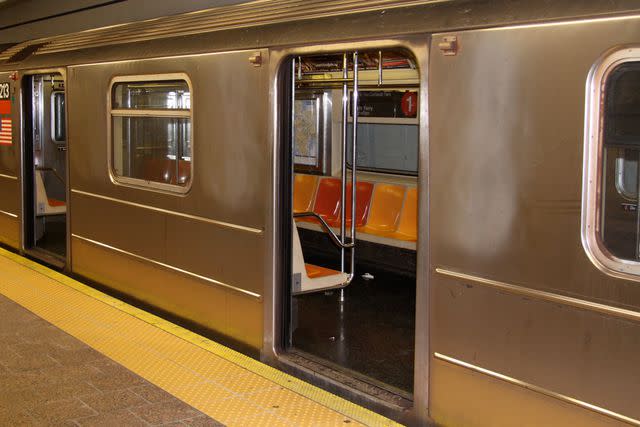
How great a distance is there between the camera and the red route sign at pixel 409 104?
7742mm

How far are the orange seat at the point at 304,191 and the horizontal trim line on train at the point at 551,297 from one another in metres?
5.07

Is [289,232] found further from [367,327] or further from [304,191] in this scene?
A: [304,191]

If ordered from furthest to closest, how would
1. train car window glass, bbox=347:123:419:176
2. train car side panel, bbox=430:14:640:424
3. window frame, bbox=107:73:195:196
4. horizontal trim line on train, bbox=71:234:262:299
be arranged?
train car window glass, bbox=347:123:419:176 → window frame, bbox=107:73:195:196 → horizontal trim line on train, bbox=71:234:262:299 → train car side panel, bbox=430:14:640:424

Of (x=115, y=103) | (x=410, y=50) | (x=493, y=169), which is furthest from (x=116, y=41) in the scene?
(x=493, y=169)

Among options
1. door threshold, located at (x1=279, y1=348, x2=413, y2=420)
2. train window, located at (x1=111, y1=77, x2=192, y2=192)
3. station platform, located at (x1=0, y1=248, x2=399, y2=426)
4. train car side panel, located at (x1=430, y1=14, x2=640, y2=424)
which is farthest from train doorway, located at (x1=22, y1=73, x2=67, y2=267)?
train car side panel, located at (x1=430, y1=14, x2=640, y2=424)

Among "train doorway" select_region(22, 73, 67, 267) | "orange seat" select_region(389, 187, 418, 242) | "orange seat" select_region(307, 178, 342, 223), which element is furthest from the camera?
"orange seat" select_region(307, 178, 342, 223)

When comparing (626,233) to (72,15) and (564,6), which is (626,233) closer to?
(564,6)

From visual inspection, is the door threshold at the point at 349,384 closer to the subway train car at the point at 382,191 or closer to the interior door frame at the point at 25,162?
the subway train car at the point at 382,191

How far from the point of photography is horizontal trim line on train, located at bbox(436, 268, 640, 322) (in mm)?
3101

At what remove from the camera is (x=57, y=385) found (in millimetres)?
4719

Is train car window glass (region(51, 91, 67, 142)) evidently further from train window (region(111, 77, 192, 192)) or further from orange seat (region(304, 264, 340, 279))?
orange seat (region(304, 264, 340, 279))

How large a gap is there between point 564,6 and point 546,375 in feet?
4.95

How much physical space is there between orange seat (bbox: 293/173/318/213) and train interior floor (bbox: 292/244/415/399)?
139 centimetres

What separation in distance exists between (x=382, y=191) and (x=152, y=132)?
8.74 feet
